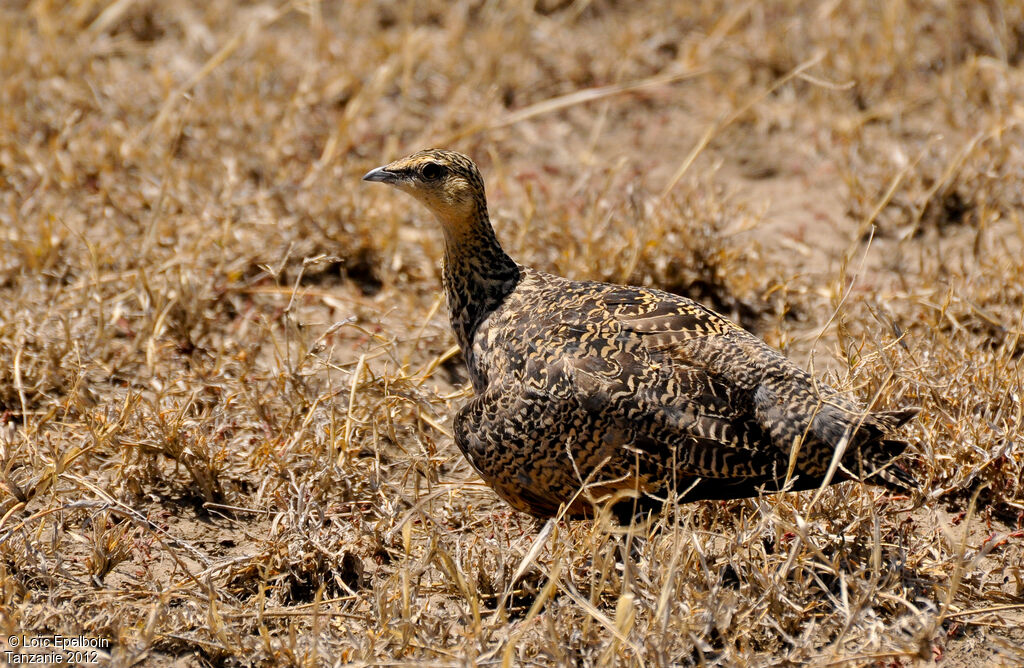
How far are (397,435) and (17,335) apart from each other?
168 cm

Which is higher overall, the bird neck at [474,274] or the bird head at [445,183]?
the bird head at [445,183]

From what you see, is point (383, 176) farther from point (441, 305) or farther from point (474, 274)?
point (441, 305)

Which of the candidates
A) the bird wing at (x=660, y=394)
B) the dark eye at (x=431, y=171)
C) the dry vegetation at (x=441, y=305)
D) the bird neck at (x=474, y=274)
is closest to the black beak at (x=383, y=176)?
the dark eye at (x=431, y=171)

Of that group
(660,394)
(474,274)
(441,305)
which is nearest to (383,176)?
(474,274)

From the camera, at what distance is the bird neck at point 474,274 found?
4383 millimetres

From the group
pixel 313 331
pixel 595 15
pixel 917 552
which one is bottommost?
pixel 917 552

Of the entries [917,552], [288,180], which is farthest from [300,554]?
[288,180]

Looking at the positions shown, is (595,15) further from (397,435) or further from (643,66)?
(397,435)

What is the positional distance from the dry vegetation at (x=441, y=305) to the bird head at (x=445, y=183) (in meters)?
0.63

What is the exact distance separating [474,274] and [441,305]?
3.12 feet

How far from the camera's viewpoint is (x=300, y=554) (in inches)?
150

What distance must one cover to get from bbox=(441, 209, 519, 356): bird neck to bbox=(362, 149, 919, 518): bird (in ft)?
1.14

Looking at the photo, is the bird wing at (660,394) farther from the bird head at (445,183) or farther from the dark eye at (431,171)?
the dark eye at (431,171)

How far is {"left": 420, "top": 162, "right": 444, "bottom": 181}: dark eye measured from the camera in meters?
4.35
